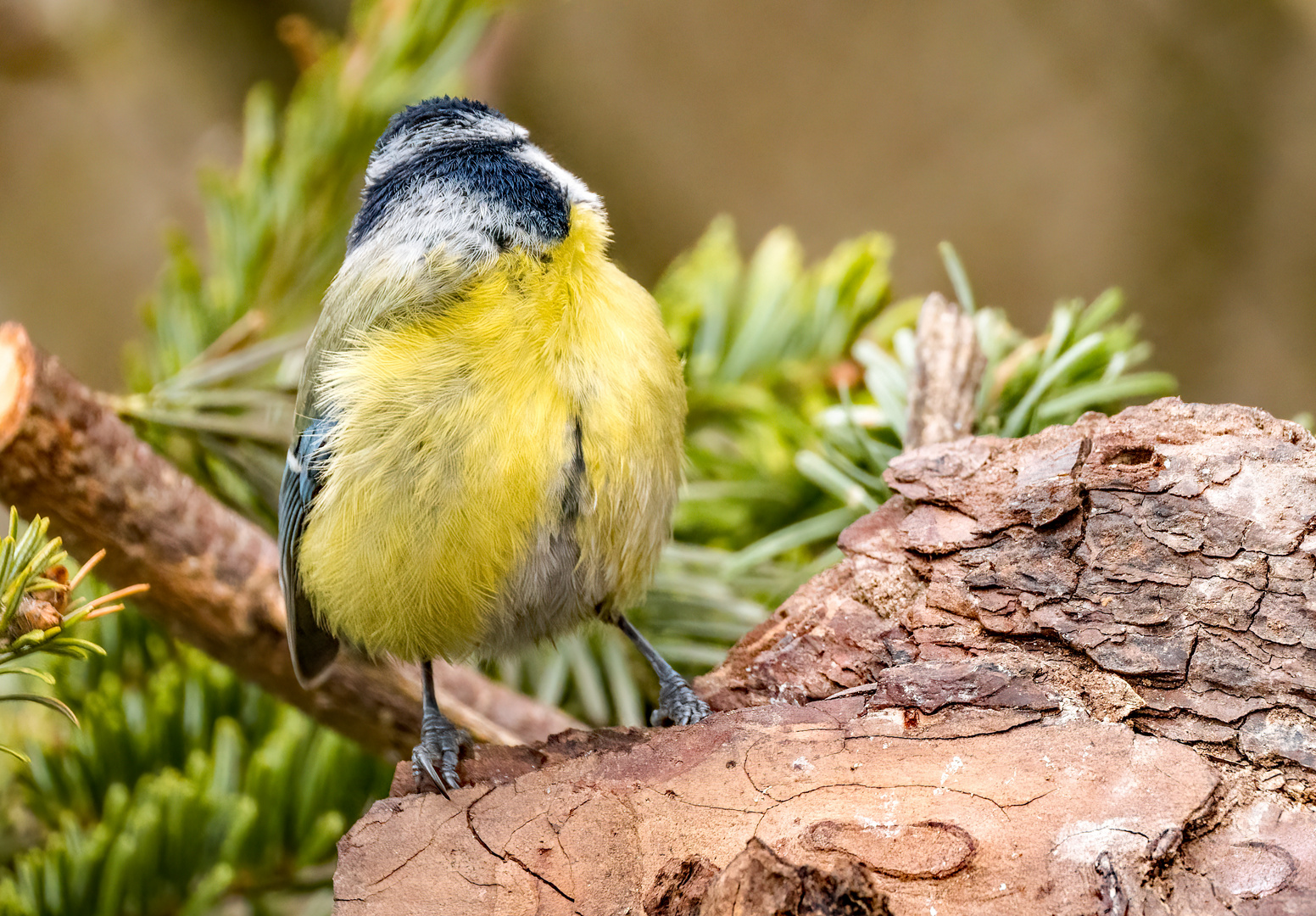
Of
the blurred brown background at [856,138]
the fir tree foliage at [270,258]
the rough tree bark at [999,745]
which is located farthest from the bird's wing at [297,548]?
the blurred brown background at [856,138]

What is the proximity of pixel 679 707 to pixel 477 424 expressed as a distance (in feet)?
1.18

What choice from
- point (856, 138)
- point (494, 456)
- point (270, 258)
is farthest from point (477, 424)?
point (856, 138)

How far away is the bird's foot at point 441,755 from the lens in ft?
3.21

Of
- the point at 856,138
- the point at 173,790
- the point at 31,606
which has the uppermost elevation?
the point at 856,138

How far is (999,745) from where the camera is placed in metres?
0.77

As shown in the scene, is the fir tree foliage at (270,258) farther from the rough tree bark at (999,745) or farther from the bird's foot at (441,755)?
the rough tree bark at (999,745)

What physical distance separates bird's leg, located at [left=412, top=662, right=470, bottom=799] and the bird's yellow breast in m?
0.10

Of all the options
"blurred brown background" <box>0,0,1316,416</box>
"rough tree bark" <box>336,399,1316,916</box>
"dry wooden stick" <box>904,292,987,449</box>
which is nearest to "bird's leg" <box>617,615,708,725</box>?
"rough tree bark" <box>336,399,1316,916</box>

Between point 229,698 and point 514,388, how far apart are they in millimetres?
820

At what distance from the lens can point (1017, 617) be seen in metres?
0.84

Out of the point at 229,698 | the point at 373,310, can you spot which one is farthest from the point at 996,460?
the point at 229,698

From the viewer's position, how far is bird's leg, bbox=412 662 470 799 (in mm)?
988

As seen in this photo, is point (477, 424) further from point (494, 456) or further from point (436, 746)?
point (436, 746)

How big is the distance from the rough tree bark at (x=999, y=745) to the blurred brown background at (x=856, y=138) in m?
2.07
